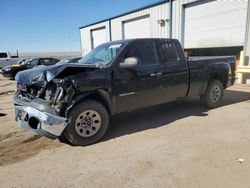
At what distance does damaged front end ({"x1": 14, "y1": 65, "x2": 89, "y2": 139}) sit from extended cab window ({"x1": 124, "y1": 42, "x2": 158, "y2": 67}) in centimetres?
155

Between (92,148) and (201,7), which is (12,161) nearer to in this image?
(92,148)

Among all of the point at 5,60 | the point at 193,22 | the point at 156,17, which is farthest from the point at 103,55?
the point at 5,60

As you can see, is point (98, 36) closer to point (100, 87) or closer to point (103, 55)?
point (103, 55)

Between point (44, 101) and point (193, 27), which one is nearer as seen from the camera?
point (44, 101)

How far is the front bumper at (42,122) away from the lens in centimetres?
392

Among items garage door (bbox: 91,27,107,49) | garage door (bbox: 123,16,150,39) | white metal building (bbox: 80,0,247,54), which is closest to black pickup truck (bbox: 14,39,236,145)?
white metal building (bbox: 80,0,247,54)

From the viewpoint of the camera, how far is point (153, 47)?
5.35 meters

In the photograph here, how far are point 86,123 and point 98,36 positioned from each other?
21.1 m

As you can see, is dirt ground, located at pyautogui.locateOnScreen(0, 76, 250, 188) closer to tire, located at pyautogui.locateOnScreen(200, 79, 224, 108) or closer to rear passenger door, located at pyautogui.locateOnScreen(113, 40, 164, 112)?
rear passenger door, located at pyautogui.locateOnScreen(113, 40, 164, 112)

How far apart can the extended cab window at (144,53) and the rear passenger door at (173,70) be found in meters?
0.23

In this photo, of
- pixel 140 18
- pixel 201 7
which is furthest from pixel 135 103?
pixel 140 18

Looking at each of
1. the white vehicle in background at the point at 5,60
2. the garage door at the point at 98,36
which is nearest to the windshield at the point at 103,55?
the garage door at the point at 98,36

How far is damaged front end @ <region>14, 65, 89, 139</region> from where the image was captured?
12.9ft

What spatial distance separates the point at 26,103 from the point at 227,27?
11538 millimetres
